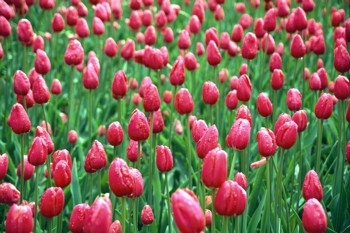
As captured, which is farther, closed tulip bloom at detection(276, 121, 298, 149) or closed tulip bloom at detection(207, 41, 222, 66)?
closed tulip bloom at detection(207, 41, 222, 66)

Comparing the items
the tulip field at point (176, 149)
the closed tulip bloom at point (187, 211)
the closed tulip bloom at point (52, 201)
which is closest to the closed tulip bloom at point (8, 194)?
the tulip field at point (176, 149)

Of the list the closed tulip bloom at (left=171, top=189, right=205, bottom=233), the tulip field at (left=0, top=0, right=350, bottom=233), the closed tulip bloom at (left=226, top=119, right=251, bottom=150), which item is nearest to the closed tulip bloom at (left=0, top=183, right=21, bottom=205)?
the tulip field at (left=0, top=0, right=350, bottom=233)

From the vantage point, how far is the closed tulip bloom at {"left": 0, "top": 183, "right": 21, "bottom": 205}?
7.18 ft

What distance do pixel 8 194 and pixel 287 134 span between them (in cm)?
104

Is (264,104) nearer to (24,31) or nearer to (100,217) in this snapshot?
(100,217)

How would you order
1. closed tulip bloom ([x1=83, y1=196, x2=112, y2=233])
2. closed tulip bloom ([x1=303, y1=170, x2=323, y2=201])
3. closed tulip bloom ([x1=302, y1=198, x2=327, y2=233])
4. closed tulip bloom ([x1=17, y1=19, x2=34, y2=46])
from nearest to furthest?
closed tulip bloom ([x1=83, y1=196, x2=112, y2=233]), closed tulip bloom ([x1=302, y1=198, x2=327, y2=233]), closed tulip bloom ([x1=303, y1=170, x2=323, y2=201]), closed tulip bloom ([x1=17, y1=19, x2=34, y2=46])

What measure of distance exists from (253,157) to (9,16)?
5.63 ft

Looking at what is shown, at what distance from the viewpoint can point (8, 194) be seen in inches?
86.7

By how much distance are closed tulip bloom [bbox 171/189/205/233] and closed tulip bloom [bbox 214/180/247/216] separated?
255mm

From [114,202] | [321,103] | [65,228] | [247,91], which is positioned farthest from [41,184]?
[321,103]

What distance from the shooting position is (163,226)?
2760 mm

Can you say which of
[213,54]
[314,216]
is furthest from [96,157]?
[213,54]

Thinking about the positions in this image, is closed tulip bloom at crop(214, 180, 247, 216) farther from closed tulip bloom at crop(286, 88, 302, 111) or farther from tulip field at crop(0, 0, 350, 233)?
closed tulip bloom at crop(286, 88, 302, 111)

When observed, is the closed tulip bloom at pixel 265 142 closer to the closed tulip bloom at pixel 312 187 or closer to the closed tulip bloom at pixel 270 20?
the closed tulip bloom at pixel 312 187
